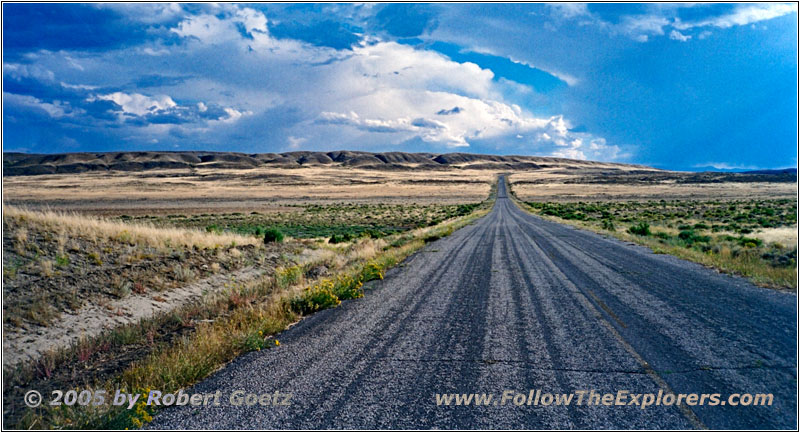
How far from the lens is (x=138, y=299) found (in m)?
10.7

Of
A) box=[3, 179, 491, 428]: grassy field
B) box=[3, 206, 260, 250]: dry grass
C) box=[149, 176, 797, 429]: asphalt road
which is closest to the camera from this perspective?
box=[149, 176, 797, 429]: asphalt road

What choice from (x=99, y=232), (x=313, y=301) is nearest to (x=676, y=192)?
(x=313, y=301)

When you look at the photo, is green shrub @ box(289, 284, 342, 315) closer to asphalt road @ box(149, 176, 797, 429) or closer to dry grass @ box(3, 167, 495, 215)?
asphalt road @ box(149, 176, 797, 429)

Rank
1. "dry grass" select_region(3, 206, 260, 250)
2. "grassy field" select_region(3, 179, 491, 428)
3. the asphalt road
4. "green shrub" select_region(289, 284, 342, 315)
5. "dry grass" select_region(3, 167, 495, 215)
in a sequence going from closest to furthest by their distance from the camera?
the asphalt road
"grassy field" select_region(3, 179, 491, 428)
"green shrub" select_region(289, 284, 342, 315)
"dry grass" select_region(3, 206, 260, 250)
"dry grass" select_region(3, 167, 495, 215)

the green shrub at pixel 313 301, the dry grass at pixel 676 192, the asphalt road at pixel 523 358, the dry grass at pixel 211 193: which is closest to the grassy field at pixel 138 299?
the green shrub at pixel 313 301

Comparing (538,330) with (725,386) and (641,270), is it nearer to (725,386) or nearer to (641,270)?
(725,386)

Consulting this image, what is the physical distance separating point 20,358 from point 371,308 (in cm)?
608

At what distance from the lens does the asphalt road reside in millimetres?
4379

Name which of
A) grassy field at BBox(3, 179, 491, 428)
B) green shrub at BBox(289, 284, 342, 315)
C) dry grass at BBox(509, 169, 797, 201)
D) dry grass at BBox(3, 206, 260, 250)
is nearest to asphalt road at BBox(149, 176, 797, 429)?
green shrub at BBox(289, 284, 342, 315)

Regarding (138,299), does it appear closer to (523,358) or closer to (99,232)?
(99,232)

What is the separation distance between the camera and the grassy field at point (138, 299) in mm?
5504

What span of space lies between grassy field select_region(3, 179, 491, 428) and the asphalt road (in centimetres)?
56

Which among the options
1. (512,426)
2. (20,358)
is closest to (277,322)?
(20,358)

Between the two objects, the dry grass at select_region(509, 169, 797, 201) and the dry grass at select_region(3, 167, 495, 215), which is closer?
the dry grass at select_region(3, 167, 495, 215)
